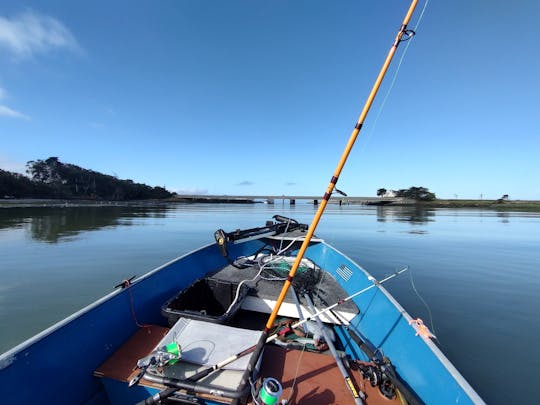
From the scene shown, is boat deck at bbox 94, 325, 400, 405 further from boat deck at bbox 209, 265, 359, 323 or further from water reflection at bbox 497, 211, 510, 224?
water reflection at bbox 497, 211, 510, 224

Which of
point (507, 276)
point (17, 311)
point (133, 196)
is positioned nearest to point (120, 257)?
point (17, 311)

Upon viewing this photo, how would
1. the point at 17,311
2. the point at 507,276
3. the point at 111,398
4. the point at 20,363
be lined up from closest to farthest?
the point at 20,363
the point at 111,398
the point at 17,311
the point at 507,276

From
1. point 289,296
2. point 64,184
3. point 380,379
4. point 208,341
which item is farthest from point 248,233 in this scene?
point 64,184

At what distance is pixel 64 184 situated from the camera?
98.3 metres

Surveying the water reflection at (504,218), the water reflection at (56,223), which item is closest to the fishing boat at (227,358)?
the water reflection at (56,223)

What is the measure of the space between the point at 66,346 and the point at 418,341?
12.1ft

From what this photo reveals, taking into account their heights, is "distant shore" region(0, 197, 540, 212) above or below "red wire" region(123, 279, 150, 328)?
above

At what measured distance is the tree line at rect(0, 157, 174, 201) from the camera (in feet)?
245

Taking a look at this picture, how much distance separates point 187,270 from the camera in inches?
213

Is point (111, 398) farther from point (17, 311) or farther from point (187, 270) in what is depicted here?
point (17, 311)

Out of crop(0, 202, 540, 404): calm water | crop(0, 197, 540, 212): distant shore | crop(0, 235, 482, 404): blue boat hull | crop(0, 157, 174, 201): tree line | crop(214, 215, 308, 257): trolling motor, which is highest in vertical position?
crop(0, 157, 174, 201): tree line

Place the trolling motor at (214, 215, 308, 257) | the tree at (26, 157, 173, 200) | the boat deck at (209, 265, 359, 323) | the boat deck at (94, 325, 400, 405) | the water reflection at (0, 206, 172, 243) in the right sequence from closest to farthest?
1. the boat deck at (94, 325, 400, 405)
2. the boat deck at (209, 265, 359, 323)
3. the trolling motor at (214, 215, 308, 257)
4. the water reflection at (0, 206, 172, 243)
5. the tree at (26, 157, 173, 200)

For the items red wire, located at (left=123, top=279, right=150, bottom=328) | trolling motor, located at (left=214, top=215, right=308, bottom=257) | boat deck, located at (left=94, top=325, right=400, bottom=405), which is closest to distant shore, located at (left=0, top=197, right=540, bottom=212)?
trolling motor, located at (left=214, top=215, right=308, bottom=257)

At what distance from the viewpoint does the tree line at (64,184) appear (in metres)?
74.7
